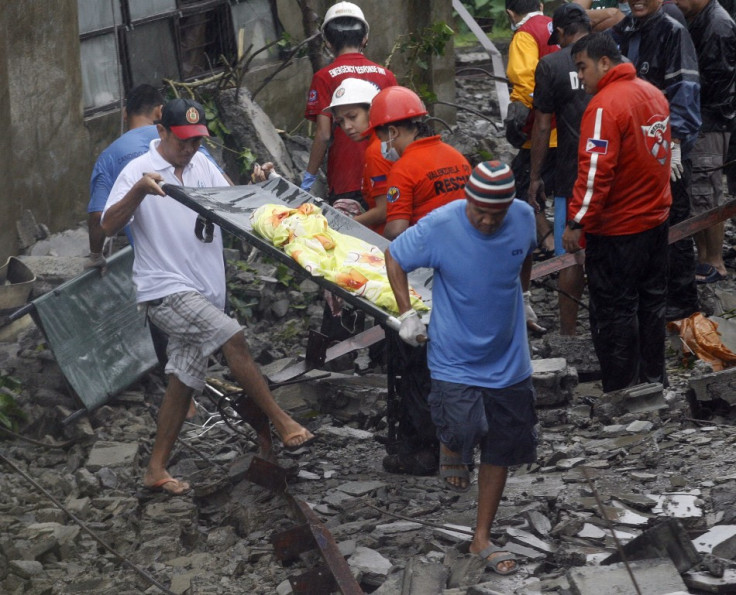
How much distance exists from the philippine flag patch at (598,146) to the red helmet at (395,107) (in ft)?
3.67

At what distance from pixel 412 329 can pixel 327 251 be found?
3.36 feet

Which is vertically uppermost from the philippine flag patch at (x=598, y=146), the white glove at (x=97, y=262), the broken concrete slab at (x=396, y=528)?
the philippine flag patch at (x=598, y=146)

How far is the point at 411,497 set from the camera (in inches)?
239

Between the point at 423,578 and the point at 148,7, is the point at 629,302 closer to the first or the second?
the point at 423,578

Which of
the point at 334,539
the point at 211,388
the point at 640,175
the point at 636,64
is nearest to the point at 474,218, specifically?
the point at 334,539

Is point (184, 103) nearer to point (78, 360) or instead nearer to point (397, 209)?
point (397, 209)

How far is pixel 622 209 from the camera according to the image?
698 centimetres

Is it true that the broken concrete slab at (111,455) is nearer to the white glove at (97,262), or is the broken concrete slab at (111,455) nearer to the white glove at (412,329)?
the white glove at (97,262)

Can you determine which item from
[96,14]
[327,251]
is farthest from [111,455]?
[96,14]

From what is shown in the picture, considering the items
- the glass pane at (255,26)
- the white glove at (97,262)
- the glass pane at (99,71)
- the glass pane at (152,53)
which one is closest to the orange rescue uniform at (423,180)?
the white glove at (97,262)

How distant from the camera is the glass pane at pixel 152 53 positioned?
9.73 m

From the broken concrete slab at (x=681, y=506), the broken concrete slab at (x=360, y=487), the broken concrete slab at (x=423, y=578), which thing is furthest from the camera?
the broken concrete slab at (x=360, y=487)

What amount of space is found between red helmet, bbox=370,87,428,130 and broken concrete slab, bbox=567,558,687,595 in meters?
2.69

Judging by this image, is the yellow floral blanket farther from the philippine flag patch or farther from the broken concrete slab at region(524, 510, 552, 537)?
the philippine flag patch
